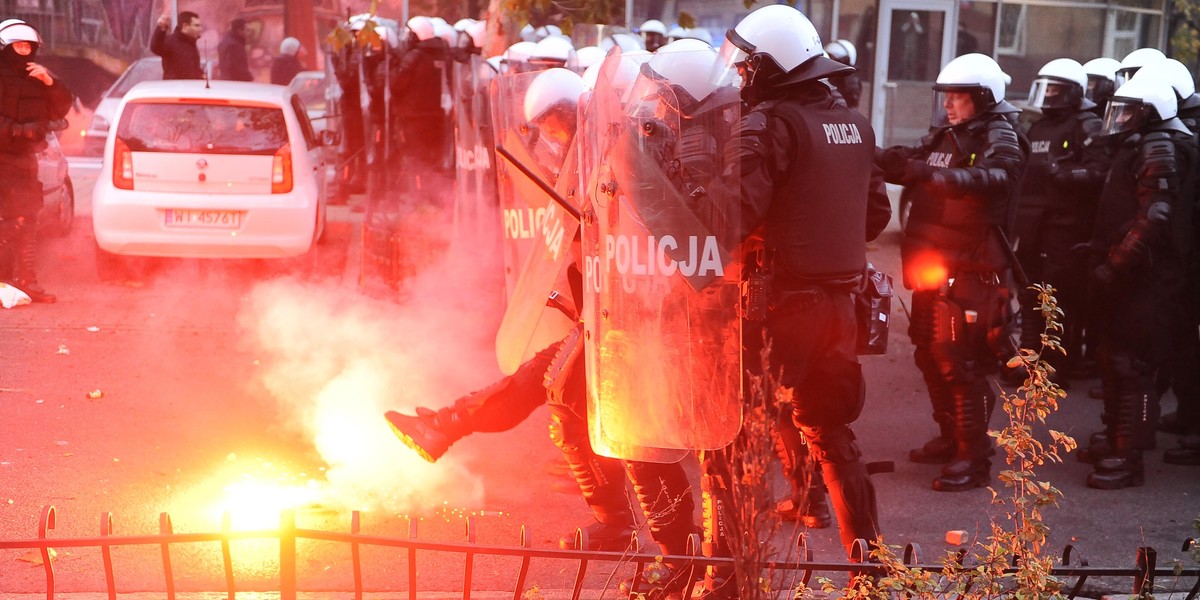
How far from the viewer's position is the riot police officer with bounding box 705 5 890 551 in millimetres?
4082

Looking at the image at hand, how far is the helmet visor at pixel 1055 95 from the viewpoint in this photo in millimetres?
7754

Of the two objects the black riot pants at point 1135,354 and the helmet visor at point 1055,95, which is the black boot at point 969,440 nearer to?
the black riot pants at point 1135,354

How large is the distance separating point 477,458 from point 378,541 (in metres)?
3.05

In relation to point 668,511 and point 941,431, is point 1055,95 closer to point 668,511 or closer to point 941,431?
point 941,431

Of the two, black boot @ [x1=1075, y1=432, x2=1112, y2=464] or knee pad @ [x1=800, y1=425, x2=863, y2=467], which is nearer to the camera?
knee pad @ [x1=800, y1=425, x2=863, y2=467]

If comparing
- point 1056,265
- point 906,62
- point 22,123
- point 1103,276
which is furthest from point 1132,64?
point 906,62

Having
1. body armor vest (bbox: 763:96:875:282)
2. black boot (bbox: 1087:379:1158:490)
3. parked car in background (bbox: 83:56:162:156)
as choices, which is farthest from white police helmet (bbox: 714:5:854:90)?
parked car in background (bbox: 83:56:162:156)

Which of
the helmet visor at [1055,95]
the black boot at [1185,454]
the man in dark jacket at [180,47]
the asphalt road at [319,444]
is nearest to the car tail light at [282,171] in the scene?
the asphalt road at [319,444]

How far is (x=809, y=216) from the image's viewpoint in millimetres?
4141

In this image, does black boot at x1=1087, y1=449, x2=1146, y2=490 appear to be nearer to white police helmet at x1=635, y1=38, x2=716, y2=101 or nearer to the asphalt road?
the asphalt road

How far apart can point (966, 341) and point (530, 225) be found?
2175 mm

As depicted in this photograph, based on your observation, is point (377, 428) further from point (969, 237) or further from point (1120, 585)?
point (1120, 585)

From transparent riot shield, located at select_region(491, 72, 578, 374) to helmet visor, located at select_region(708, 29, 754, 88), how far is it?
2.67ft

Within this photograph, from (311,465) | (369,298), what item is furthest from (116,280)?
(311,465)
